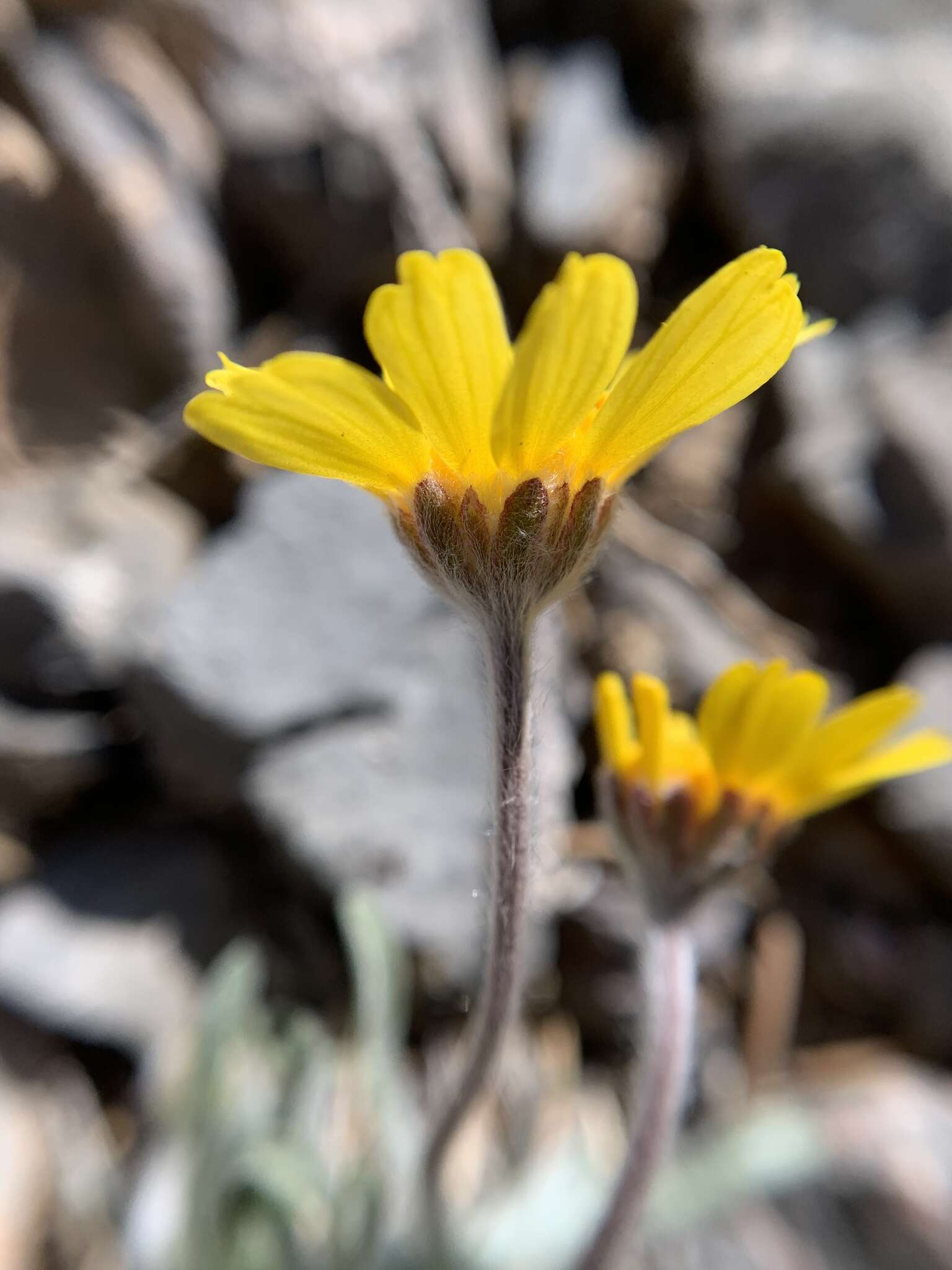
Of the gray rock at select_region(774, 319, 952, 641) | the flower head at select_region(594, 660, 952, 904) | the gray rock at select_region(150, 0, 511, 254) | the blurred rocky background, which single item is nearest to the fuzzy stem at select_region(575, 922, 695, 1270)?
the flower head at select_region(594, 660, 952, 904)

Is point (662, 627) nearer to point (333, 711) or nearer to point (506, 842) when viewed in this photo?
point (333, 711)

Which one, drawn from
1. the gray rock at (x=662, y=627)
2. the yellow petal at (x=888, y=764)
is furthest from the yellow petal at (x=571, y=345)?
the gray rock at (x=662, y=627)

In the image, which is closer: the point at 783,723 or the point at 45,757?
the point at 783,723

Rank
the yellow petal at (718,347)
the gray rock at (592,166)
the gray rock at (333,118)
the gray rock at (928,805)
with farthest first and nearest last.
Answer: the gray rock at (592,166) < the gray rock at (333,118) < the gray rock at (928,805) < the yellow petal at (718,347)

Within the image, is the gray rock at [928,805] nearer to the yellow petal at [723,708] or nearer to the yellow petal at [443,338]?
the yellow petal at [723,708]

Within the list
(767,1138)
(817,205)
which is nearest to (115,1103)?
(767,1138)

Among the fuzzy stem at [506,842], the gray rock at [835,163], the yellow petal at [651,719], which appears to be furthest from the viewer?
the gray rock at [835,163]

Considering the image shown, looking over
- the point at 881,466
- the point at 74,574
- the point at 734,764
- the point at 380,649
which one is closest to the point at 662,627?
the point at 380,649

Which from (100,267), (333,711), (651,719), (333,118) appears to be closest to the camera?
(651,719)
